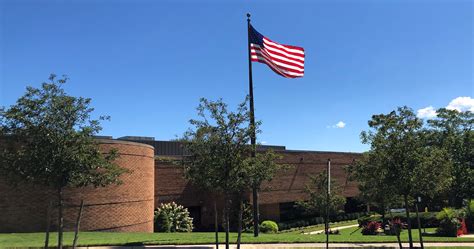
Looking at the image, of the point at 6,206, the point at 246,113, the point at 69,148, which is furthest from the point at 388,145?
the point at 6,206

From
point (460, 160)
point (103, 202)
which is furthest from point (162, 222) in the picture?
point (460, 160)

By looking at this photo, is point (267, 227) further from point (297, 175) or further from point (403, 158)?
point (403, 158)

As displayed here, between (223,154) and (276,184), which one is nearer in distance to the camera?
(223,154)

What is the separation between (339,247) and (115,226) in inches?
466

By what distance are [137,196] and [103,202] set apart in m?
2.89

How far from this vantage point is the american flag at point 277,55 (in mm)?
21297

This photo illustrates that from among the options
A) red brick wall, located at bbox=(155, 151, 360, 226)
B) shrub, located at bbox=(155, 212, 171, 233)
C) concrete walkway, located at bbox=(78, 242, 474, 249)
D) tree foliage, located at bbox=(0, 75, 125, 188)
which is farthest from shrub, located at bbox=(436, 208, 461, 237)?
tree foliage, located at bbox=(0, 75, 125, 188)

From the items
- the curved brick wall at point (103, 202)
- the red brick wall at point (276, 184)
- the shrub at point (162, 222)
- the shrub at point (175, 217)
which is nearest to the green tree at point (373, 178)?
the curved brick wall at point (103, 202)

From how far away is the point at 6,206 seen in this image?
20.7 m

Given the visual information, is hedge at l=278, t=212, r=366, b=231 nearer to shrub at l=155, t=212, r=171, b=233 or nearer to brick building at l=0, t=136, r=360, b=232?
brick building at l=0, t=136, r=360, b=232

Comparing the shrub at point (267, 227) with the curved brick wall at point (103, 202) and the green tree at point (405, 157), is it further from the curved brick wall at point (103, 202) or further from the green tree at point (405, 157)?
the green tree at point (405, 157)

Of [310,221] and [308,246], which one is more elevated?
[308,246]

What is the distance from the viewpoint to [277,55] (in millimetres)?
22531

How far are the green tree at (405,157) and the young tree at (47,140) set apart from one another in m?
9.34
